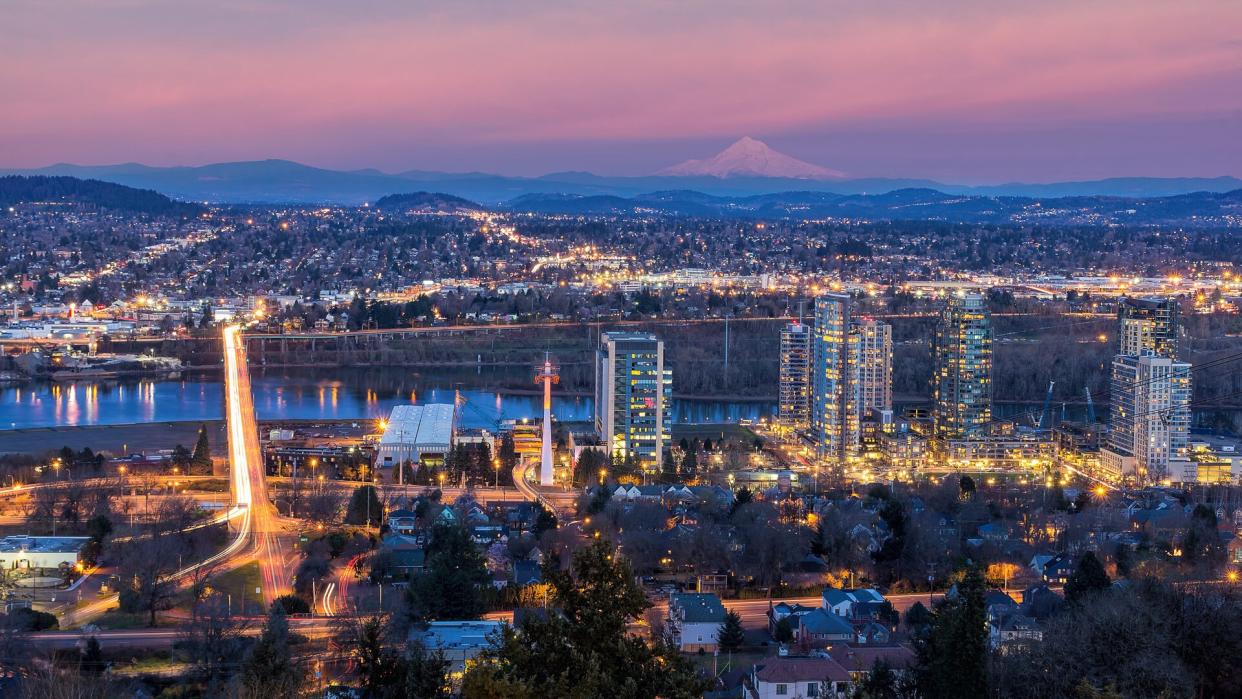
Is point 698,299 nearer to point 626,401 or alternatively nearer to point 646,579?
point 626,401

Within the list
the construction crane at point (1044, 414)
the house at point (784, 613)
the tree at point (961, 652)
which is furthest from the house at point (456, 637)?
the construction crane at point (1044, 414)

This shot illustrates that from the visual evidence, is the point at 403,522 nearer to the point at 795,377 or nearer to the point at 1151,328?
the point at 795,377

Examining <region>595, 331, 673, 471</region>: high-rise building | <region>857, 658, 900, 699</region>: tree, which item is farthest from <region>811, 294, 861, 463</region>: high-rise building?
<region>857, 658, 900, 699</region>: tree

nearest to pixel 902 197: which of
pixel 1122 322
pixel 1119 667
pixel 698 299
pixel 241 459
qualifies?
pixel 698 299

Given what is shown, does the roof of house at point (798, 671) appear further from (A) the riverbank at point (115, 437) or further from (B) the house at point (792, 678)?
(A) the riverbank at point (115, 437)

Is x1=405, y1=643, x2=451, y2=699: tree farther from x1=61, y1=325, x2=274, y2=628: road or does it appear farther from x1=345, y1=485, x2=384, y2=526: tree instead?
x1=345, y1=485, x2=384, y2=526: tree

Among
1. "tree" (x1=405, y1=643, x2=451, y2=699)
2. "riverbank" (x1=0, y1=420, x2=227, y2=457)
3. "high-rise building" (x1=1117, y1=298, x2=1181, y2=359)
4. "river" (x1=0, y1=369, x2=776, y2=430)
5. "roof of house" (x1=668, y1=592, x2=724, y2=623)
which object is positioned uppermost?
"high-rise building" (x1=1117, y1=298, x2=1181, y2=359)
